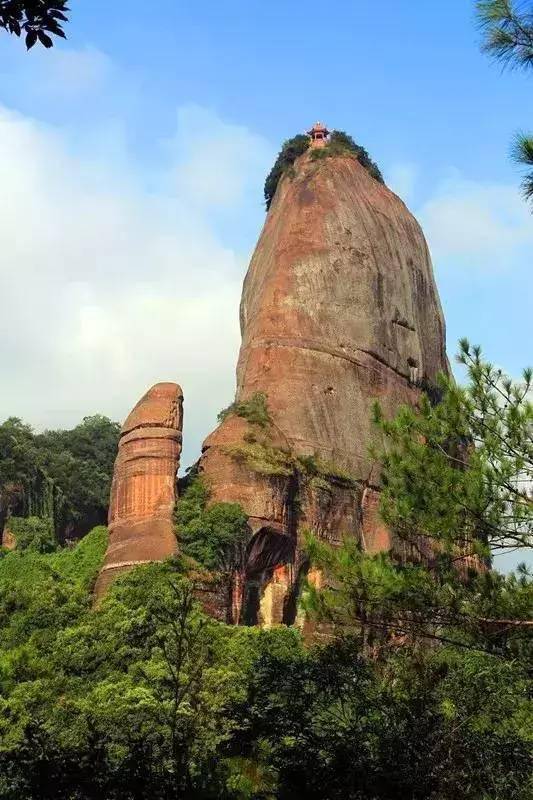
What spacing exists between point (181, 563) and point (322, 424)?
9.45 meters

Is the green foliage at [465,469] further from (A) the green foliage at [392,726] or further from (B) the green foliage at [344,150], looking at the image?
(B) the green foliage at [344,150]

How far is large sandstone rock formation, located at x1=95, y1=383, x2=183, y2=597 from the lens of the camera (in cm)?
2700

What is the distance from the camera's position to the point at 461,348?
38.3 feet

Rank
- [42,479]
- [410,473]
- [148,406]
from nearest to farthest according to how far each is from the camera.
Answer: [410,473]
[148,406]
[42,479]

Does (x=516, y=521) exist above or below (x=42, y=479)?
below

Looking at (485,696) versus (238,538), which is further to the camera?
(238,538)

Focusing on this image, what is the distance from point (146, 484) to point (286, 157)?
20729mm

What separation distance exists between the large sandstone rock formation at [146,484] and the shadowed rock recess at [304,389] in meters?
0.04

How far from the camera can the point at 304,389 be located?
34.4 m

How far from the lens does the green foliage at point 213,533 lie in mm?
27109

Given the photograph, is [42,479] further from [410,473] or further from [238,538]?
[410,473]

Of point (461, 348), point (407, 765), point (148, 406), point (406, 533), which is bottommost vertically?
point (407, 765)

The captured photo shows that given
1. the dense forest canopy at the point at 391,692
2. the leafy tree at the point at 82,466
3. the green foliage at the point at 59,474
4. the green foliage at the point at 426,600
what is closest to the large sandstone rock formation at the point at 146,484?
the dense forest canopy at the point at 391,692

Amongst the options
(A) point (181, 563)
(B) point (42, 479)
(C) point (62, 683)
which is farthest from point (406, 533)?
(B) point (42, 479)
